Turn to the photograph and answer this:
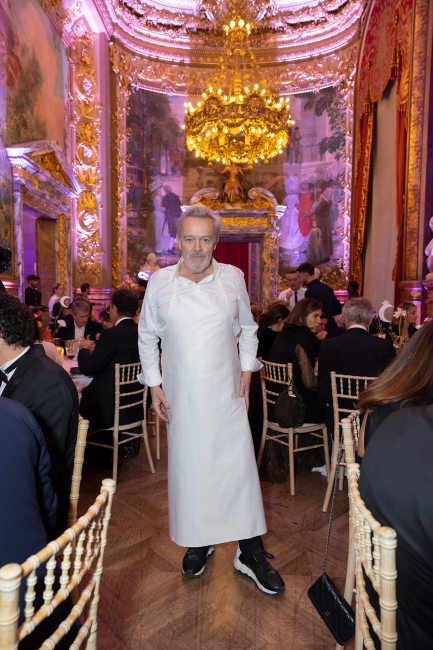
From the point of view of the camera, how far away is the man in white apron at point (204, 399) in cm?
197

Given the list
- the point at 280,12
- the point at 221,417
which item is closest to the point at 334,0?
the point at 280,12

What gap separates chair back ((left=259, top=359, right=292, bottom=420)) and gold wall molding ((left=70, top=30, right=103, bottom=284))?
24.3 ft

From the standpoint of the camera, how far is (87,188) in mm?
9750

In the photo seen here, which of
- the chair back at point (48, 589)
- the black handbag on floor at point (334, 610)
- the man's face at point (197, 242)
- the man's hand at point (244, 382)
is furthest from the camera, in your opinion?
the man's hand at point (244, 382)

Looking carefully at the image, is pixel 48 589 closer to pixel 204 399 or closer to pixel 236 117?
pixel 204 399

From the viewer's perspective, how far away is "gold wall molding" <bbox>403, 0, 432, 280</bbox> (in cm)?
595

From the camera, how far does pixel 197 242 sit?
77.3 inches

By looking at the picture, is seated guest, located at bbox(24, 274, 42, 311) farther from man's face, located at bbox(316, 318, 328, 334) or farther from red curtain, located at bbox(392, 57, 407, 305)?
red curtain, located at bbox(392, 57, 407, 305)

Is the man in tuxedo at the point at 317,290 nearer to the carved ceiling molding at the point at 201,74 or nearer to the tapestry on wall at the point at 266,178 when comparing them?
the tapestry on wall at the point at 266,178

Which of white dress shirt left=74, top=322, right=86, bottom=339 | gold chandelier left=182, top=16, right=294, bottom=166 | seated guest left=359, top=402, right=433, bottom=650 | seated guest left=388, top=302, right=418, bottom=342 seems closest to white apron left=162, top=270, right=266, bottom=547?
seated guest left=359, top=402, right=433, bottom=650

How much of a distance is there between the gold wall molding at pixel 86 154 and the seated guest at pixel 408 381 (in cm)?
925

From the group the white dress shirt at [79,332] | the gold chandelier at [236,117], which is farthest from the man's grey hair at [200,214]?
the gold chandelier at [236,117]

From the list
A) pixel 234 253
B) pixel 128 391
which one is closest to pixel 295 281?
pixel 128 391

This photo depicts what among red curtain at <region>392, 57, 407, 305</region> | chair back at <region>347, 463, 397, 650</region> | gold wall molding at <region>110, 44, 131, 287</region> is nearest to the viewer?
chair back at <region>347, 463, 397, 650</region>
